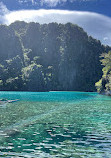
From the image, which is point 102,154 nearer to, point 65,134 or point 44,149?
point 44,149

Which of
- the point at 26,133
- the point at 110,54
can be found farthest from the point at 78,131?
the point at 110,54

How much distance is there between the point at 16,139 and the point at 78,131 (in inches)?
290

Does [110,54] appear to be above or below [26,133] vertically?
above

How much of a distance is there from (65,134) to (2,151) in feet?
25.8

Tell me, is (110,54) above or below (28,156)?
above

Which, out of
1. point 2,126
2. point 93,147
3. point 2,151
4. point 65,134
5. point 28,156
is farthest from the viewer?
point 2,126

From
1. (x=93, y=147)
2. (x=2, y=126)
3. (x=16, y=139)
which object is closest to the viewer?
(x=93, y=147)

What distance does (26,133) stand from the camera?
21.8 metres

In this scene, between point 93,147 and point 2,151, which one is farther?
point 93,147

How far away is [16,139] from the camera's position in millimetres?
19109

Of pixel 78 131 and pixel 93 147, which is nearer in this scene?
pixel 93 147

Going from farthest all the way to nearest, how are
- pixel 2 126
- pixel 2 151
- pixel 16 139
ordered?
1. pixel 2 126
2. pixel 16 139
3. pixel 2 151

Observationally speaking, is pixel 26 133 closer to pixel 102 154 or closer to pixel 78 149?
pixel 78 149

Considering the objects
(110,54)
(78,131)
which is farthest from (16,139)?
(110,54)
